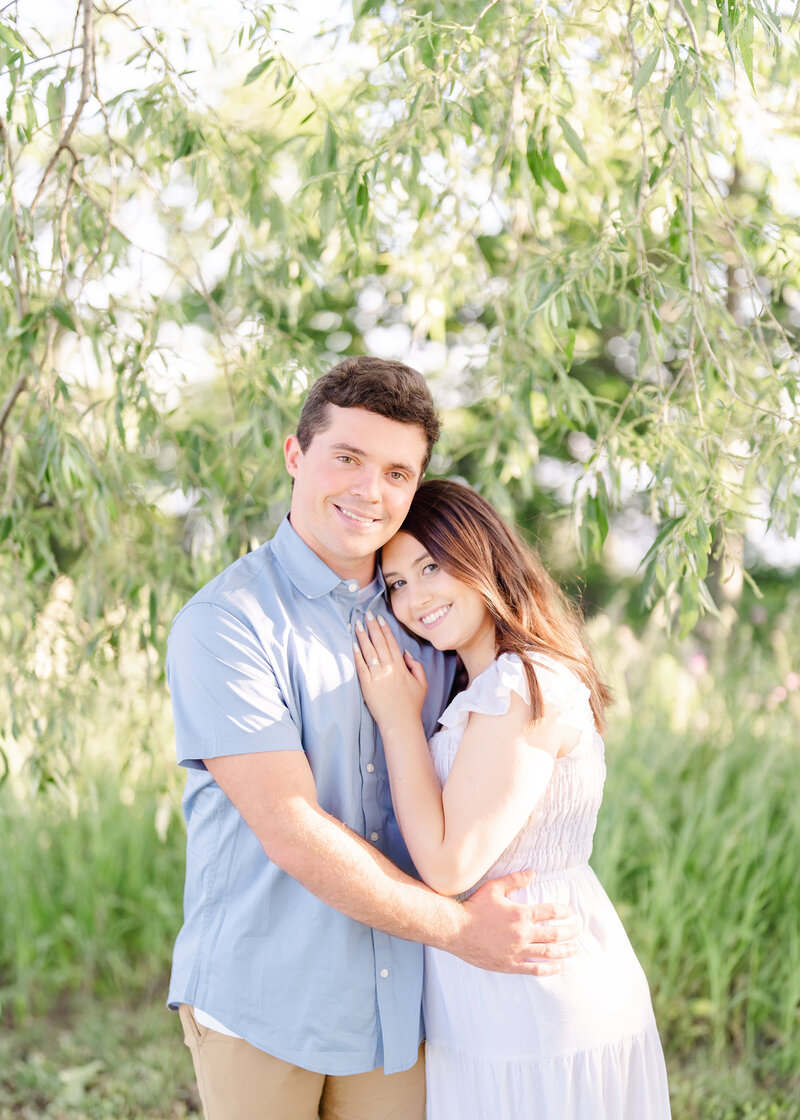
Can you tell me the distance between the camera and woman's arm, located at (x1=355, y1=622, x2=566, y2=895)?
1781mm

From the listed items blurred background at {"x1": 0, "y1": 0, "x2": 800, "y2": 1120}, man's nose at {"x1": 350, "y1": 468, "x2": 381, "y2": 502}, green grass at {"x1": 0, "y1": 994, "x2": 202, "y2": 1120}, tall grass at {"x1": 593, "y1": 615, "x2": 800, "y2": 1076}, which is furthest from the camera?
tall grass at {"x1": 593, "y1": 615, "x2": 800, "y2": 1076}

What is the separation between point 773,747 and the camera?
3.91m

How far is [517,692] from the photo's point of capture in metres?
1.85

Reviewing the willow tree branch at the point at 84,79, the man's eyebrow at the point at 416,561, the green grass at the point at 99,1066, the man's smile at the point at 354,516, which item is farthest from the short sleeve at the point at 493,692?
the green grass at the point at 99,1066

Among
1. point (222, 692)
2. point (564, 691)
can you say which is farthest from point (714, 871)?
point (222, 692)

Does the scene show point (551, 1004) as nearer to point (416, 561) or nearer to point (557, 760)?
point (557, 760)

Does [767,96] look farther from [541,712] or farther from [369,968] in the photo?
[369,968]

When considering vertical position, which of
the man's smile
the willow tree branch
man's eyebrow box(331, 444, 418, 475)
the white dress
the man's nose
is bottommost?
the white dress

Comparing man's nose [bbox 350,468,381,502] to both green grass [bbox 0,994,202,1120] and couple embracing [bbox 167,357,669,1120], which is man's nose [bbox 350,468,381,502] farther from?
green grass [bbox 0,994,202,1120]

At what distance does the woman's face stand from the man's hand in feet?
1.58

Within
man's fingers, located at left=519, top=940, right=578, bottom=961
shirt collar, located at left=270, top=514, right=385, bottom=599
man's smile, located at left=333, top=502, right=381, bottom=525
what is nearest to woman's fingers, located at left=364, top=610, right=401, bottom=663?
shirt collar, located at left=270, top=514, right=385, bottom=599

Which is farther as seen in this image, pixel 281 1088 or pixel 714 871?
pixel 714 871

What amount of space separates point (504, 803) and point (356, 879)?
295 mm

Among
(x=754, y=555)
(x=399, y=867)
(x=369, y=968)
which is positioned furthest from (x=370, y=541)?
(x=754, y=555)
